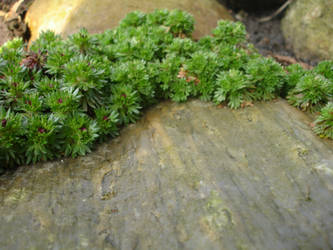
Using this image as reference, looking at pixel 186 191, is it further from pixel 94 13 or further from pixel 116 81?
pixel 94 13

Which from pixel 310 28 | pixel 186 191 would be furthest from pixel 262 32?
pixel 186 191

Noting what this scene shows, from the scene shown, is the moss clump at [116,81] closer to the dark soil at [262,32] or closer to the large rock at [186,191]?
the large rock at [186,191]

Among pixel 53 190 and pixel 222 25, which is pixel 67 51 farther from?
pixel 222 25

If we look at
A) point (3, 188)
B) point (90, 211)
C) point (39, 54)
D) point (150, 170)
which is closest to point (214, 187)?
point (150, 170)

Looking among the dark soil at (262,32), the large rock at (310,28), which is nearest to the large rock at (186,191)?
the large rock at (310,28)

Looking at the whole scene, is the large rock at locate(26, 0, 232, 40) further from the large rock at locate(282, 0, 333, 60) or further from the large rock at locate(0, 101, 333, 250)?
the large rock at locate(0, 101, 333, 250)

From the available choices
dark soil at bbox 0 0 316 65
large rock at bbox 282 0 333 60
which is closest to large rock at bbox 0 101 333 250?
large rock at bbox 282 0 333 60
